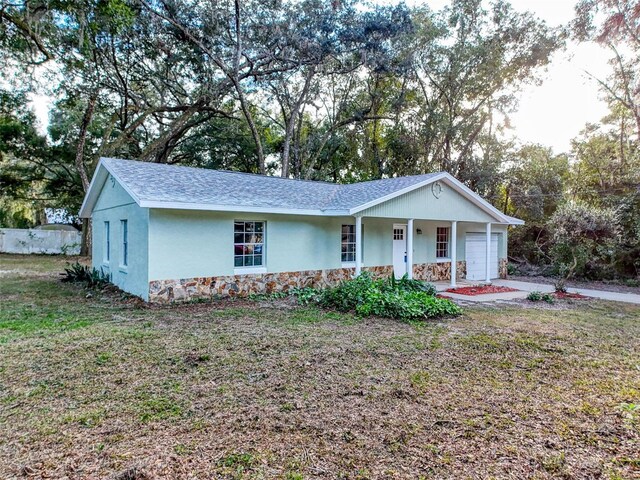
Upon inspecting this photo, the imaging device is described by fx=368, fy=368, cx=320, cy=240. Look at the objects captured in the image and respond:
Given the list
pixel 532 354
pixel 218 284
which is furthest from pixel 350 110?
pixel 532 354

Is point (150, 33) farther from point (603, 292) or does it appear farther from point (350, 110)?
point (603, 292)

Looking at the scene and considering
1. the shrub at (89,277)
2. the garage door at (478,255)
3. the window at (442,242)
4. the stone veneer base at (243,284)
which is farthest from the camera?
the garage door at (478,255)

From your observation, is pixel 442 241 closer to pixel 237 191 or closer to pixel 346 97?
pixel 237 191

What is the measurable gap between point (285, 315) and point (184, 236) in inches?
127

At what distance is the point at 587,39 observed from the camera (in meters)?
17.8

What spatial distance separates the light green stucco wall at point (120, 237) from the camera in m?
8.70

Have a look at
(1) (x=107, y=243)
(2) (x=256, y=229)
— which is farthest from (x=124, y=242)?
(2) (x=256, y=229)

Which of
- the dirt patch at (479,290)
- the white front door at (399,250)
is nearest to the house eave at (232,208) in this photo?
the white front door at (399,250)

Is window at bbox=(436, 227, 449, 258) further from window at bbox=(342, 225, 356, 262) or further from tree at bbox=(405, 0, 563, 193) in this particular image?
tree at bbox=(405, 0, 563, 193)

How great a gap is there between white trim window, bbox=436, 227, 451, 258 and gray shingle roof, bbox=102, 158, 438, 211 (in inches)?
121

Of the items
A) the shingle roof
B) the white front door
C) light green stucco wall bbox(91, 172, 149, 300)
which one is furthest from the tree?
light green stucco wall bbox(91, 172, 149, 300)

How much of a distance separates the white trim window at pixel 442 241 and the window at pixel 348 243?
155 inches

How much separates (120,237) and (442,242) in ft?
36.6

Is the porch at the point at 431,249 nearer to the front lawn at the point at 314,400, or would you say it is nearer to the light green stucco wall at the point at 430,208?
the light green stucco wall at the point at 430,208
